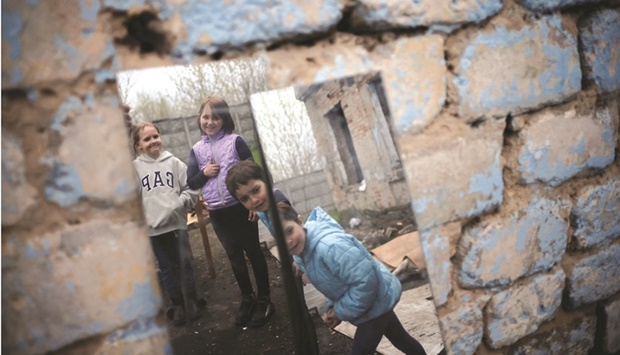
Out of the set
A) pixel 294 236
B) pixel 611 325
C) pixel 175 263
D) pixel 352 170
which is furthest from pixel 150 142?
pixel 611 325

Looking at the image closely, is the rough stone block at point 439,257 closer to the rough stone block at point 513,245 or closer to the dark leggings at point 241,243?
the rough stone block at point 513,245

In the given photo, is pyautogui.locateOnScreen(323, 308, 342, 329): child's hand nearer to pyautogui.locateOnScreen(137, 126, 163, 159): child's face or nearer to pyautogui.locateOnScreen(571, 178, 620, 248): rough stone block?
pyautogui.locateOnScreen(137, 126, 163, 159): child's face

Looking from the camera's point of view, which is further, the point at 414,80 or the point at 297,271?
the point at 414,80

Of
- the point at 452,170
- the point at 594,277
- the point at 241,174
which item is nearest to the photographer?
the point at 241,174

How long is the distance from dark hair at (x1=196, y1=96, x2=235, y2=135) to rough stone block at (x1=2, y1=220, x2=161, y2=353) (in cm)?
28

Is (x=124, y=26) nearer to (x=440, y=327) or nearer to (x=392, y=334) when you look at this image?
(x=392, y=334)

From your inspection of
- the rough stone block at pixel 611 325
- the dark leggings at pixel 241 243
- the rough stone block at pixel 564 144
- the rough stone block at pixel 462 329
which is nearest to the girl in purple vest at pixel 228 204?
the dark leggings at pixel 241 243

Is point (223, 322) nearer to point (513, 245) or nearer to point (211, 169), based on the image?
point (211, 169)

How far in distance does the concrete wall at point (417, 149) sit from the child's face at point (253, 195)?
0.76 ft

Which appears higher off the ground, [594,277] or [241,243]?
[241,243]

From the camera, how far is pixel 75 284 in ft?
2.11

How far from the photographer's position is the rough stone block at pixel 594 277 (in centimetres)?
115

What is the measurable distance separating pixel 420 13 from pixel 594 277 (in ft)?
3.71

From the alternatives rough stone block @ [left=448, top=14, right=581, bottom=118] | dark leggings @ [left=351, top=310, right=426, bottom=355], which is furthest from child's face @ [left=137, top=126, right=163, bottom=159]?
rough stone block @ [left=448, top=14, right=581, bottom=118]
